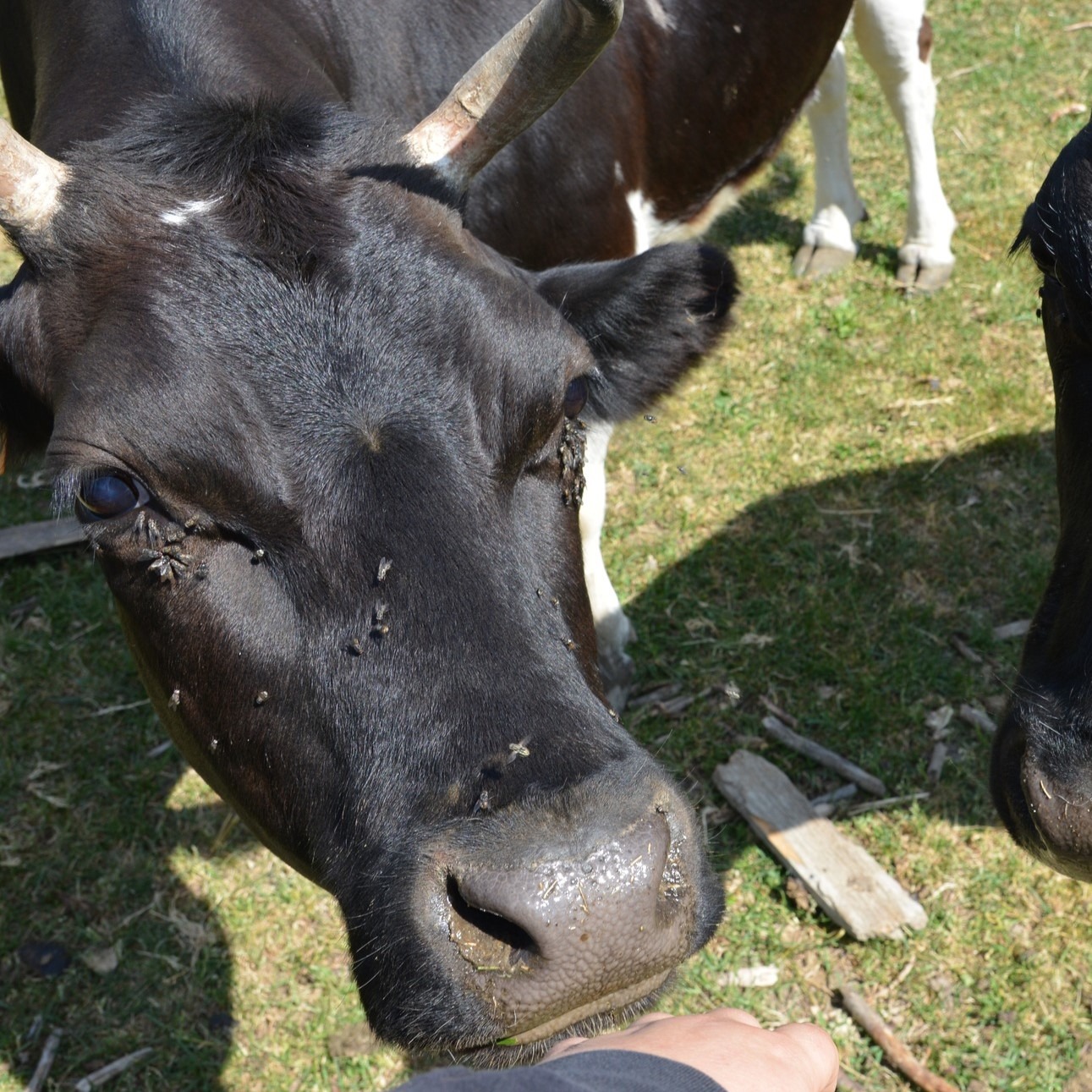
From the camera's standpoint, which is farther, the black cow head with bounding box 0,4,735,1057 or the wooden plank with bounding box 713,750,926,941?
the wooden plank with bounding box 713,750,926,941

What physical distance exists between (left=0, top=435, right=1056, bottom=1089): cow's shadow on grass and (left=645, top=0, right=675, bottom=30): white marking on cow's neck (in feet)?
7.15

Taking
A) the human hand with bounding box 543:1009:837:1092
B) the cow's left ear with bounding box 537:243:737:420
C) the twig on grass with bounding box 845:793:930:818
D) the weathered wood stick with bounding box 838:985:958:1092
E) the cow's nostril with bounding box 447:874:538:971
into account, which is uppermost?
the cow's left ear with bounding box 537:243:737:420

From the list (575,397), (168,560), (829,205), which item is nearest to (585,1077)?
(168,560)

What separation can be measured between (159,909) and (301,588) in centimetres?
258

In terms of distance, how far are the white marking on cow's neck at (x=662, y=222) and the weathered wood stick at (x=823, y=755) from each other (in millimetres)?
1991

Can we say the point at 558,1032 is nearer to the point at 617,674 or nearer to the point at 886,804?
the point at 886,804

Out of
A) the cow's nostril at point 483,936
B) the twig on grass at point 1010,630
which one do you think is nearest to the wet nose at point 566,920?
the cow's nostril at point 483,936

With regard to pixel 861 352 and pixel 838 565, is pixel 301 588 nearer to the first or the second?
pixel 838 565

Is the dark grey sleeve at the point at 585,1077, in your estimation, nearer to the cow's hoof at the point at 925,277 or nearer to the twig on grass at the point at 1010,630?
the twig on grass at the point at 1010,630

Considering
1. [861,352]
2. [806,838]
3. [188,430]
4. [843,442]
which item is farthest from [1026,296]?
[188,430]

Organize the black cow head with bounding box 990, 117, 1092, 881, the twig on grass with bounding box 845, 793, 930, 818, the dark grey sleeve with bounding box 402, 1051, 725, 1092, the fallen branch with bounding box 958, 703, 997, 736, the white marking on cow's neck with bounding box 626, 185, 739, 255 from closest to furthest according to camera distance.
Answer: the dark grey sleeve with bounding box 402, 1051, 725, 1092 < the black cow head with bounding box 990, 117, 1092, 881 < the twig on grass with bounding box 845, 793, 930, 818 < the fallen branch with bounding box 958, 703, 997, 736 < the white marking on cow's neck with bounding box 626, 185, 739, 255

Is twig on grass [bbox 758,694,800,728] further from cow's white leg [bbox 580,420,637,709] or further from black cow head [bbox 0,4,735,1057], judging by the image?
black cow head [bbox 0,4,735,1057]

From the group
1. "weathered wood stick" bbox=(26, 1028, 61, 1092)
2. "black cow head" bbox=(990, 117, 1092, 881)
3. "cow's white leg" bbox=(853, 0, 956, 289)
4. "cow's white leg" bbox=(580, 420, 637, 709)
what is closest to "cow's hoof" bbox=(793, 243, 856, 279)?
"cow's white leg" bbox=(853, 0, 956, 289)

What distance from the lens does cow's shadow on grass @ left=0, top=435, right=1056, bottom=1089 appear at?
4117 millimetres
